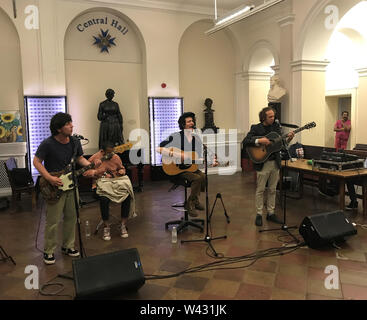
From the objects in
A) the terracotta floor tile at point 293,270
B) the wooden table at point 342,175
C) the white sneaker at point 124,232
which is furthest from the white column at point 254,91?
the terracotta floor tile at point 293,270

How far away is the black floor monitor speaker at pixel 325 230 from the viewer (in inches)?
140

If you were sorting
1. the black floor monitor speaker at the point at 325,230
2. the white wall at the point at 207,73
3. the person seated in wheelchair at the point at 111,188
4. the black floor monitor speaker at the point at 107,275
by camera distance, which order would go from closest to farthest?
the black floor monitor speaker at the point at 107,275 < the black floor monitor speaker at the point at 325,230 < the person seated in wheelchair at the point at 111,188 < the white wall at the point at 207,73

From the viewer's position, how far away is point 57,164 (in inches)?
132

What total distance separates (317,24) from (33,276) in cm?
632

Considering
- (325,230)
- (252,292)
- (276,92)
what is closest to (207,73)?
(276,92)

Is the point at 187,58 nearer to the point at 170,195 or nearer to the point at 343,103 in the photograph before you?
the point at 170,195

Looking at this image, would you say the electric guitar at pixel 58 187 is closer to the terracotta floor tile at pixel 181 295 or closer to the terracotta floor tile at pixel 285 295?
the terracotta floor tile at pixel 181 295

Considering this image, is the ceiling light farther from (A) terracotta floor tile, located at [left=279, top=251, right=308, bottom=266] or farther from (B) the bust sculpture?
(A) terracotta floor tile, located at [left=279, top=251, right=308, bottom=266]

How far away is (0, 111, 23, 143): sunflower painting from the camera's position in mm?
6348

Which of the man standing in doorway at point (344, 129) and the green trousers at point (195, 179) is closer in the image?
the green trousers at point (195, 179)

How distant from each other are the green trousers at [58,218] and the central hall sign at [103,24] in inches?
196

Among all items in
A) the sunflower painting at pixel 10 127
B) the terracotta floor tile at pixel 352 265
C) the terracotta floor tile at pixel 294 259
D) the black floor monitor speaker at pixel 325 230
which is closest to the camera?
the terracotta floor tile at pixel 352 265

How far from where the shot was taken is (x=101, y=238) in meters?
4.16

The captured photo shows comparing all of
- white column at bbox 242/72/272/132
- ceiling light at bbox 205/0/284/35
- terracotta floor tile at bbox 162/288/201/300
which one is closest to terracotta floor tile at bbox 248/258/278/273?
terracotta floor tile at bbox 162/288/201/300
